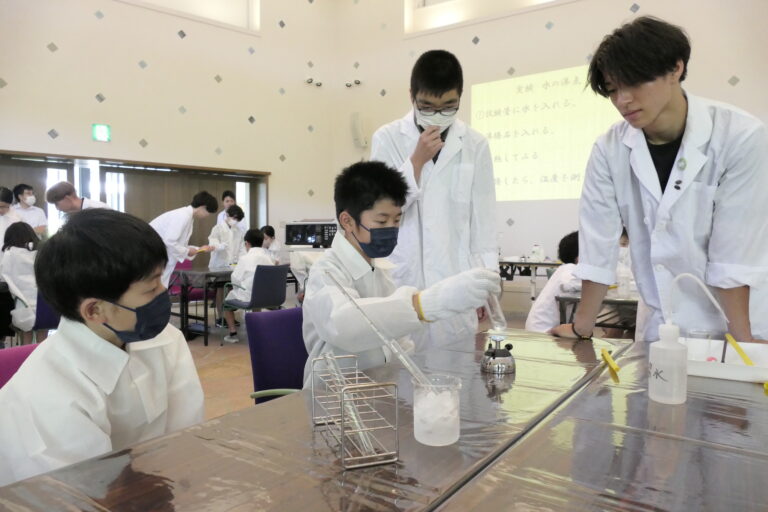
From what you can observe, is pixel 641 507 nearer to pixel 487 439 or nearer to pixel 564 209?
pixel 487 439

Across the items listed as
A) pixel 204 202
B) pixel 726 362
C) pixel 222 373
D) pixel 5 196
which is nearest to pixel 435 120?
pixel 726 362

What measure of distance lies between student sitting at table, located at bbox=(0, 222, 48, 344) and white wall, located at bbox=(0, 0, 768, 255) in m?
2.30

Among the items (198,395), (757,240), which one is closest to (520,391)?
(198,395)

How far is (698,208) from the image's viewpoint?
1.34m

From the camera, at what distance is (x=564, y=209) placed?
5645mm

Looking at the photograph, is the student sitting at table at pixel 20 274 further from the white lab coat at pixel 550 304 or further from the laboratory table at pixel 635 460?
the laboratory table at pixel 635 460

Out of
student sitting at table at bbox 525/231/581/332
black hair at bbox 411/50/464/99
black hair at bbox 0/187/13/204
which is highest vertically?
black hair at bbox 411/50/464/99

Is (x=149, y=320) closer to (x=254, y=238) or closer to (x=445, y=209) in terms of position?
(x=445, y=209)

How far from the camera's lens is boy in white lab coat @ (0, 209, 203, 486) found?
31.1 inches

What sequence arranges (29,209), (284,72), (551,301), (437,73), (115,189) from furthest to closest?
(284,72), (115,189), (29,209), (551,301), (437,73)

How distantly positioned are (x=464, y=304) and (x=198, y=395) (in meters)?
0.60

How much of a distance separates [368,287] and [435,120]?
0.73m

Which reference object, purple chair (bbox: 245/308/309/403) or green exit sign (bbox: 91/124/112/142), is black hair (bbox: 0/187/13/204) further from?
purple chair (bbox: 245/308/309/403)

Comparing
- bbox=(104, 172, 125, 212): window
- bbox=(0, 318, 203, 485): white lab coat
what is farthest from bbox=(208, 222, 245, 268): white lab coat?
bbox=(0, 318, 203, 485): white lab coat
